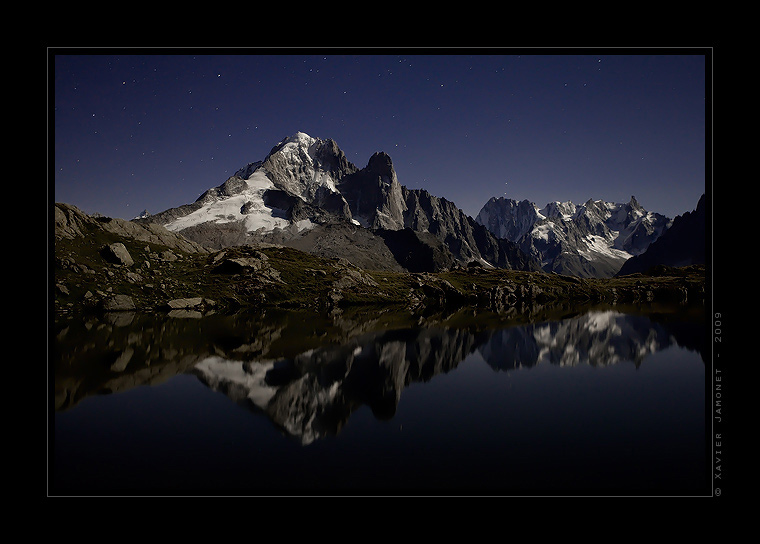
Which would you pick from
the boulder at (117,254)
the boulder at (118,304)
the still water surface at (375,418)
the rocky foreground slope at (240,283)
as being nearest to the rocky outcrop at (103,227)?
the rocky foreground slope at (240,283)

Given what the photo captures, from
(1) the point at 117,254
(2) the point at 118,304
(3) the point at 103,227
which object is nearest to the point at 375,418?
(2) the point at 118,304

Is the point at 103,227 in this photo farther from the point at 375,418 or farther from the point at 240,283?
the point at 375,418

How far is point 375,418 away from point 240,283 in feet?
352

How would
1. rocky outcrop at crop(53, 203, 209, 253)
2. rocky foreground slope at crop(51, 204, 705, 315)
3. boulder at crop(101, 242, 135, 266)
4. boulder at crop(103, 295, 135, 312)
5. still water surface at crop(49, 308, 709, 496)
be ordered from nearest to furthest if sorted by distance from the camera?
still water surface at crop(49, 308, 709, 496) → boulder at crop(103, 295, 135, 312) → rocky foreground slope at crop(51, 204, 705, 315) → boulder at crop(101, 242, 135, 266) → rocky outcrop at crop(53, 203, 209, 253)

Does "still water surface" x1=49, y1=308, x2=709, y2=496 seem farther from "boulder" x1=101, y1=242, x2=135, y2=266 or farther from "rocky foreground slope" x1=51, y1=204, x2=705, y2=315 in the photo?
"boulder" x1=101, y1=242, x2=135, y2=266

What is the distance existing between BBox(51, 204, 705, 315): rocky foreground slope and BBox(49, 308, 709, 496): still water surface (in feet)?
171

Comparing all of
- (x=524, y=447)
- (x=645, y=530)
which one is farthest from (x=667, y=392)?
(x=645, y=530)

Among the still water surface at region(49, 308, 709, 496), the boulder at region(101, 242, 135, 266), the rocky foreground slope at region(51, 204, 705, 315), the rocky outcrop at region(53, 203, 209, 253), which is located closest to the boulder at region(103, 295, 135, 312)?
the rocky foreground slope at region(51, 204, 705, 315)

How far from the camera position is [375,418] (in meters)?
24.9

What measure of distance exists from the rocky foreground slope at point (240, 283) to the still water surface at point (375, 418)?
171 feet

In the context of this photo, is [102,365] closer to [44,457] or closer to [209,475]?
[209,475]

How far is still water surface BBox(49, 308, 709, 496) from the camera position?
17.1 metres

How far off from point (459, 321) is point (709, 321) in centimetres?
7298
